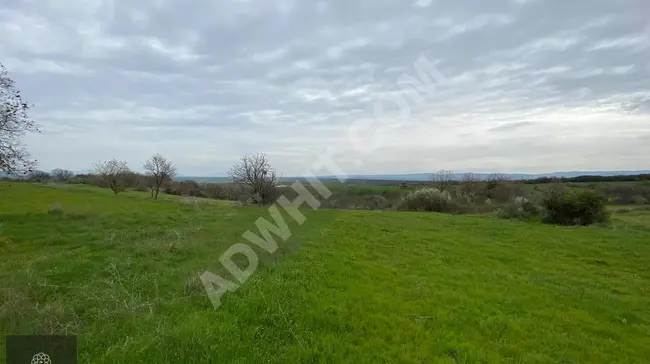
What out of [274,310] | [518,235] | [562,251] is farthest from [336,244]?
[518,235]

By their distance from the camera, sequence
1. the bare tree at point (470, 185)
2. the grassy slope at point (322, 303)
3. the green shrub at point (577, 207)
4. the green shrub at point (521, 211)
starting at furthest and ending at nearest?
the bare tree at point (470, 185) < the green shrub at point (521, 211) < the green shrub at point (577, 207) < the grassy slope at point (322, 303)

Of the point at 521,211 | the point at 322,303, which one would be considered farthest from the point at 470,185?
the point at 322,303

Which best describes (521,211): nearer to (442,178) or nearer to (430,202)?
(430,202)

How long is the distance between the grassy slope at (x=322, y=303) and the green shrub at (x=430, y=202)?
77.1 ft

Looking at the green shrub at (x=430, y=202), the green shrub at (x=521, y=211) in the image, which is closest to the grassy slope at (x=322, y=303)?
the green shrub at (x=521, y=211)

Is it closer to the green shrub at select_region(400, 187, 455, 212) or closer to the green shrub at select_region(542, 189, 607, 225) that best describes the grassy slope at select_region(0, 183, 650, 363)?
the green shrub at select_region(542, 189, 607, 225)

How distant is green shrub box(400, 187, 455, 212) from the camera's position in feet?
122

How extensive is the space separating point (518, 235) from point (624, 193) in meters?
43.8

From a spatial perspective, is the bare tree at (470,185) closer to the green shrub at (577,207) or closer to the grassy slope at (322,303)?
the green shrub at (577,207)

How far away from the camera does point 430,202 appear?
37219 millimetres

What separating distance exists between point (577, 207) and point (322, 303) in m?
26.3

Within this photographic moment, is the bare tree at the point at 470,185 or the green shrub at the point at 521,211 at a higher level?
the bare tree at the point at 470,185

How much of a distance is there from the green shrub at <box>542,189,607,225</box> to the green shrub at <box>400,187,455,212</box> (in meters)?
10.8

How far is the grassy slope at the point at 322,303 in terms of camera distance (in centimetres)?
479
